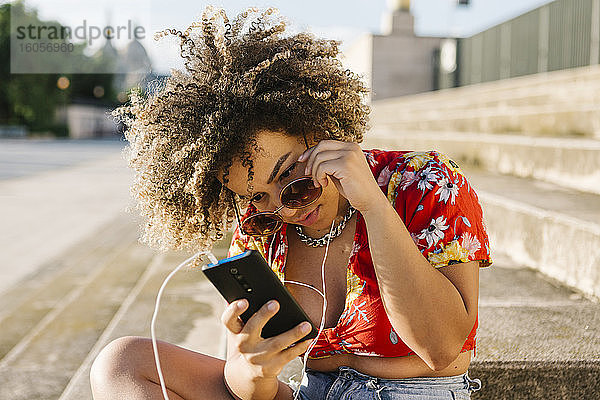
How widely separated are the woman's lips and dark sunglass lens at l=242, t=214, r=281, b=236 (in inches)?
2.5

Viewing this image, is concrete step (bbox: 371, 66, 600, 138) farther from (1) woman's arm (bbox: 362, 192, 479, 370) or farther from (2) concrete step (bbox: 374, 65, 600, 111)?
(1) woman's arm (bbox: 362, 192, 479, 370)

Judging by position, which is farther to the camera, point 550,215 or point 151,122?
point 550,215

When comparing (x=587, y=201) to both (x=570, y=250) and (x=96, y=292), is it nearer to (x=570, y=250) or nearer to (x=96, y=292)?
(x=570, y=250)

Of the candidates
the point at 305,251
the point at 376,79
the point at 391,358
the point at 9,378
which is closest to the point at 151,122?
the point at 305,251

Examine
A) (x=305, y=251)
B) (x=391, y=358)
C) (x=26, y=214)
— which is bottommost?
(x=26, y=214)

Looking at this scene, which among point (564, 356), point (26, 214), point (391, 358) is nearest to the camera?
point (391, 358)

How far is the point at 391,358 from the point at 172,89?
0.90 meters

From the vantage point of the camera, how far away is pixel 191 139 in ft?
5.46

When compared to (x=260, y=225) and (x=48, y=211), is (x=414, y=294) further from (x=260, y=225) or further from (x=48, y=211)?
(x=48, y=211)

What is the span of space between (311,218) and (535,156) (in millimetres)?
3162

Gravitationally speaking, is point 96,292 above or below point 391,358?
below

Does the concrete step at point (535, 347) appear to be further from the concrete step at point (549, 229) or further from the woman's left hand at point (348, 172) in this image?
the woman's left hand at point (348, 172)

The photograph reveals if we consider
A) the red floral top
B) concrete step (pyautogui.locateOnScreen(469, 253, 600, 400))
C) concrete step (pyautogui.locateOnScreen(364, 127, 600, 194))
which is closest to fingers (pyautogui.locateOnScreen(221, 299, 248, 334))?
the red floral top

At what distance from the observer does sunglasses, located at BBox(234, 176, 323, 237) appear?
5.08ft
